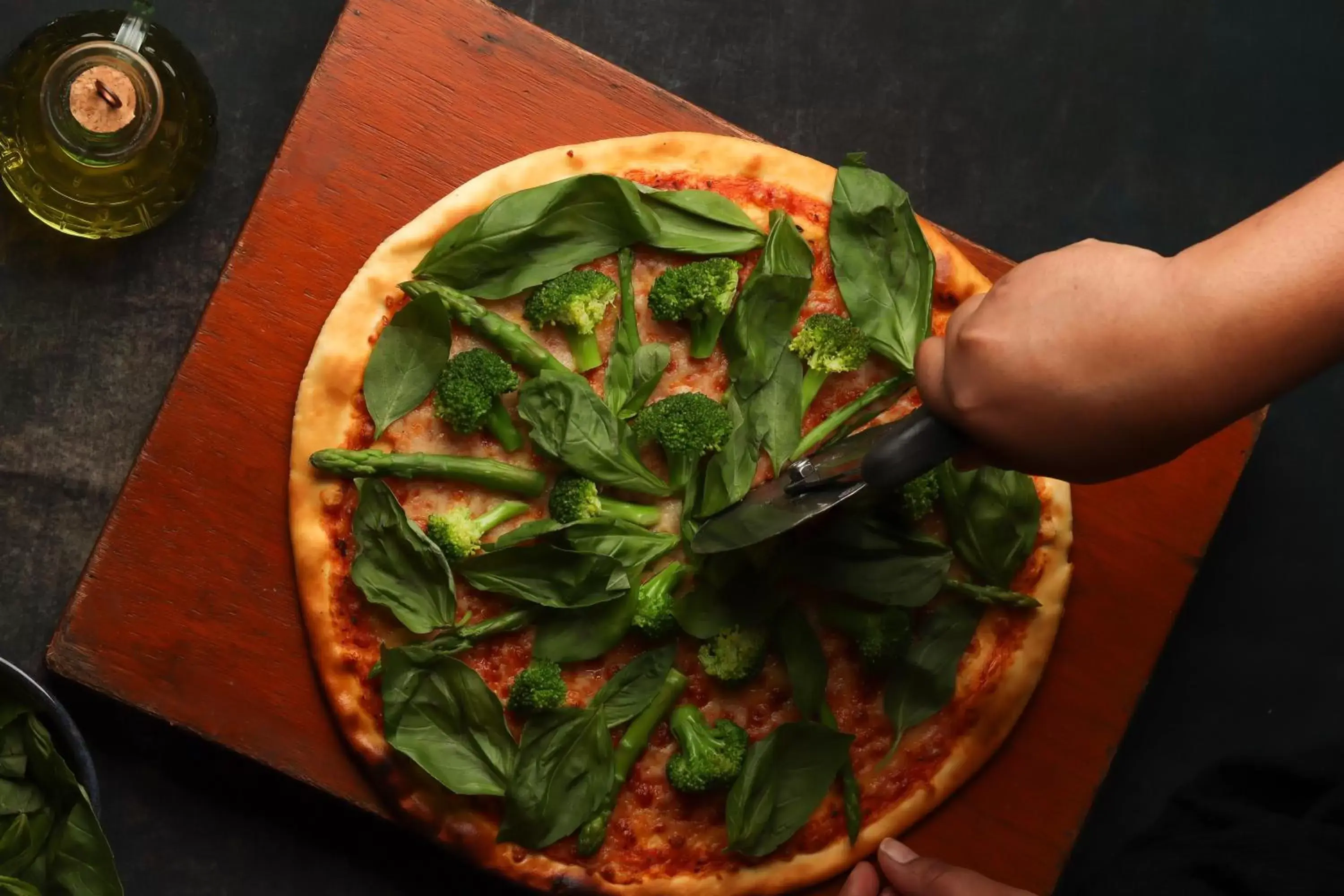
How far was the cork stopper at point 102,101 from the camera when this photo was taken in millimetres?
2227

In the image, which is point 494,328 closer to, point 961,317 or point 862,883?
point 961,317

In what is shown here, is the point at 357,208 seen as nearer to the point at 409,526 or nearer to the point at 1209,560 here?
the point at 409,526

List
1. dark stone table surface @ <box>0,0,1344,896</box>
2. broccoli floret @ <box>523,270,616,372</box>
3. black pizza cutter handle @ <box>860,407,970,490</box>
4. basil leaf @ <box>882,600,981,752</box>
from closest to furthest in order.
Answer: black pizza cutter handle @ <box>860,407,970,490</box> < broccoli floret @ <box>523,270,616,372</box> < basil leaf @ <box>882,600,981,752</box> < dark stone table surface @ <box>0,0,1344,896</box>

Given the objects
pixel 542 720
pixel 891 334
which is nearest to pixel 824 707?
pixel 542 720

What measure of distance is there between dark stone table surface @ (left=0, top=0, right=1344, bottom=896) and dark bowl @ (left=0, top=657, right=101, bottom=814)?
30cm

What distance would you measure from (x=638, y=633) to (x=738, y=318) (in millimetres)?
612

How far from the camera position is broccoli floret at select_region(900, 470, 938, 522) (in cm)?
222

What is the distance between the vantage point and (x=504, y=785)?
2.16 metres

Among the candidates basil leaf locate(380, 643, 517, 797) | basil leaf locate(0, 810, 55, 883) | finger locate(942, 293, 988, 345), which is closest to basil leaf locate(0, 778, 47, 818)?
basil leaf locate(0, 810, 55, 883)

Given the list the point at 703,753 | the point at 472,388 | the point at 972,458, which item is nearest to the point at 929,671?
the point at 703,753

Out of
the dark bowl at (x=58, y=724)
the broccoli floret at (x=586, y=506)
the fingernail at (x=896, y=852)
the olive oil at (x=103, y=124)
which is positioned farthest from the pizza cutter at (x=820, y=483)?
the olive oil at (x=103, y=124)

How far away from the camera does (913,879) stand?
2277 millimetres

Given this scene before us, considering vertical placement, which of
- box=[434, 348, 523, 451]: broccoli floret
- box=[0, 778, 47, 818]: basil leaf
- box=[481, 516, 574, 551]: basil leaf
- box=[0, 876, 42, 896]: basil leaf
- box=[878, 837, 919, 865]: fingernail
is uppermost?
box=[434, 348, 523, 451]: broccoli floret

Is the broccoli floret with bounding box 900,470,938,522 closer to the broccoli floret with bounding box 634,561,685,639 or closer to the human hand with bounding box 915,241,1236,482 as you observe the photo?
the broccoli floret with bounding box 634,561,685,639
